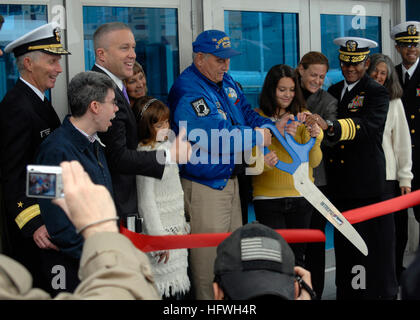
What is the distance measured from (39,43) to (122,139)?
1.86 feet

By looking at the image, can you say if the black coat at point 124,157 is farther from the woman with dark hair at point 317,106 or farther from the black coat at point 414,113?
the black coat at point 414,113

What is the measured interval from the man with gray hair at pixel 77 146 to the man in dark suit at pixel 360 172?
1481 mm

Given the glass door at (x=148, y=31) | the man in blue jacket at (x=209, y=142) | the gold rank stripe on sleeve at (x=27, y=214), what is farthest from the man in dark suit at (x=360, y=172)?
the gold rank stripe on sleeve at (x=27, y=214)

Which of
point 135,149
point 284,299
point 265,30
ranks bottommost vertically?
point 284,299

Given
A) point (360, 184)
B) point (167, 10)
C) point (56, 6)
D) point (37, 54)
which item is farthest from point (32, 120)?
point (360, 184)

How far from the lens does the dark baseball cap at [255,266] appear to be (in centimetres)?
124

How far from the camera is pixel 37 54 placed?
100 inches

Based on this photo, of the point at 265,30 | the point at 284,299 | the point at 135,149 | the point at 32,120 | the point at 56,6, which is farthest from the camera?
the point at 265,30

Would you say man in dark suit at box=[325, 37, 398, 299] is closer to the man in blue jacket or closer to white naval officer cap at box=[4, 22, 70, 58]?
the man in blue jacket

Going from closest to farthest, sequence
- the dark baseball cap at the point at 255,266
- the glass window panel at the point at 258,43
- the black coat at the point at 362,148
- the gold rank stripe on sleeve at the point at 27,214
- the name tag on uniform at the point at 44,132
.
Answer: the dark baseball cap at the point at 255,266 < the gold rank stripe on sleeve at the point at 27,214 < the name tag on uniform at the point at 44,132 < the black coat at the point at 362,148 < the glass window panel at the point at 258,43

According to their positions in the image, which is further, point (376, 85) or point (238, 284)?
point (376, 85)

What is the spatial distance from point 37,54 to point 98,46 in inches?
12.3
